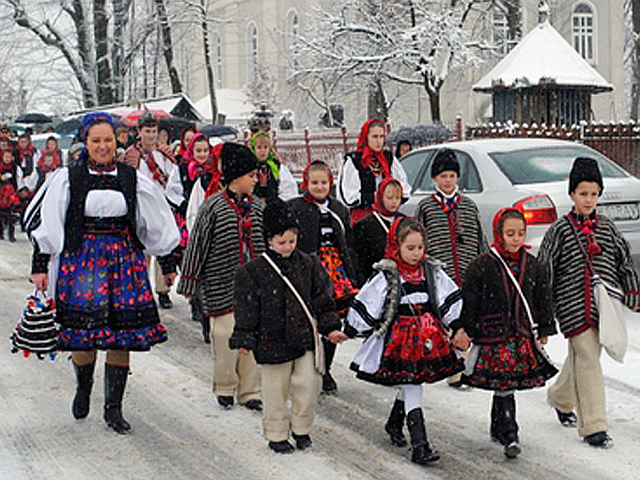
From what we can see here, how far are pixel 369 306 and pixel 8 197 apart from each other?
45.3 ft

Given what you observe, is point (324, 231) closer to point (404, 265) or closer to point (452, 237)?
point (452, 237)

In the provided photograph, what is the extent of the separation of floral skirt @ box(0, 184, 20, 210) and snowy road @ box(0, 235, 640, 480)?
33.8 ft

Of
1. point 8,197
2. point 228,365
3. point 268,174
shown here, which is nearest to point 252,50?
point 8,197

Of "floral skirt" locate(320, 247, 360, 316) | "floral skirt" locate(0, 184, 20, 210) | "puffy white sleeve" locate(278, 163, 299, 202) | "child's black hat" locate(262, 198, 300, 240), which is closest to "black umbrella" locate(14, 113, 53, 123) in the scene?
"floral skirt" locate(0, 184, 20, 210)

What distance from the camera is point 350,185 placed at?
28.5 ft

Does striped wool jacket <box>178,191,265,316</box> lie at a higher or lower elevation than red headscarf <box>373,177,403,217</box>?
lower

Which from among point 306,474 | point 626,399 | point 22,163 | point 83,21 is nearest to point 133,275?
point 306,474

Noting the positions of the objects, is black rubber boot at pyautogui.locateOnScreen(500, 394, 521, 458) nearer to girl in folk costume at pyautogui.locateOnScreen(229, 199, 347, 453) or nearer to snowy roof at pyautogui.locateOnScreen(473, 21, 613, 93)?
→ girl in folk costume at pyautogui.locateOnScreen(229, 199, 347, 453)

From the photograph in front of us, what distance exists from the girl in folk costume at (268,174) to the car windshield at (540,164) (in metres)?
2.31

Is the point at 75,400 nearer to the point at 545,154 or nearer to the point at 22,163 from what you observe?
the point at 545,154

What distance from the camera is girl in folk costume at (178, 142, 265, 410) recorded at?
23.3 ft

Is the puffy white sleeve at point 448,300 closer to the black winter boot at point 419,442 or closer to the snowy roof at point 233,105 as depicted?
the black winter boot at point 419,442

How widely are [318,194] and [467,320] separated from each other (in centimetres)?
201

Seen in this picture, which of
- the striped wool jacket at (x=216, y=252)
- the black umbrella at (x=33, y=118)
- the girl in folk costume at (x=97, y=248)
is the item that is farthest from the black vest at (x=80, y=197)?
the black umbrella at (x=33, y=118)
